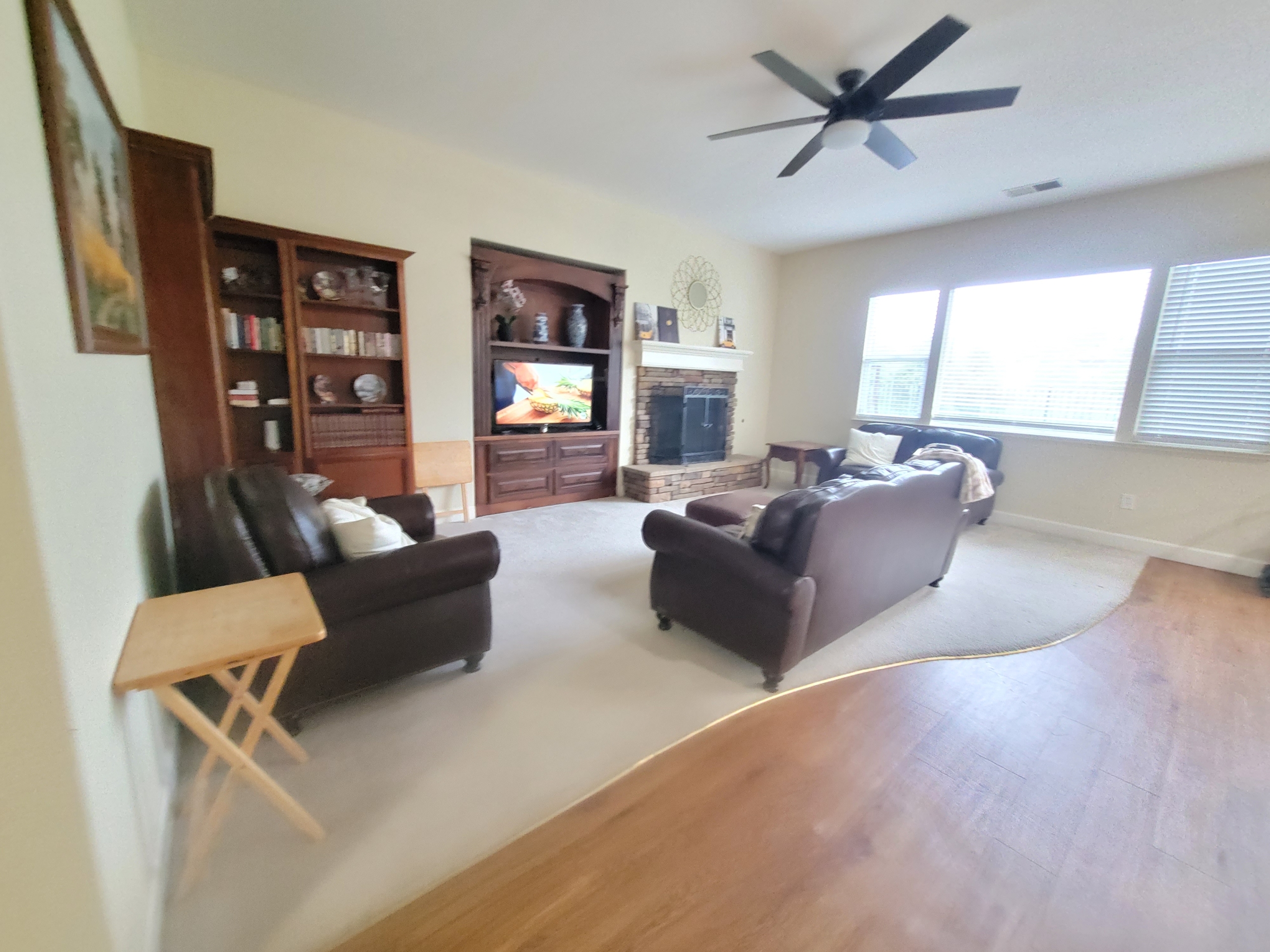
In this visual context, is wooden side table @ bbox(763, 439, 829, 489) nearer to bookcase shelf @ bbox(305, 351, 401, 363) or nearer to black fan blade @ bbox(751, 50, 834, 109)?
black fan blade @ bbox(751, 50, 834, 109)

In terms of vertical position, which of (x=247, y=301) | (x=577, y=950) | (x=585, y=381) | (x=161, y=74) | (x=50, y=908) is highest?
(x=161, y=74)

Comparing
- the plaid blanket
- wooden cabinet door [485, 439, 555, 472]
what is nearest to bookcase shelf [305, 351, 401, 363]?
wooden cabinet door [485, 439, 555, 472]

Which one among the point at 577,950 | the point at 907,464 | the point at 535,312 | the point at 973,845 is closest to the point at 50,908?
the point at 577,950

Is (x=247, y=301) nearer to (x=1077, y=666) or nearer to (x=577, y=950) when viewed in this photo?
(x=577, y=950)

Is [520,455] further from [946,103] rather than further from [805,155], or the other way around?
[946,103]

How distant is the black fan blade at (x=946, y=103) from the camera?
2.16 meters

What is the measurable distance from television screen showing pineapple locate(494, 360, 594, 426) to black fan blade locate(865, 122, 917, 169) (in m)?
2.85

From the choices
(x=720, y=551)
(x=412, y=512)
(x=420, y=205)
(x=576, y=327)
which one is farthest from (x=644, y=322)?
(x=720, y=551)

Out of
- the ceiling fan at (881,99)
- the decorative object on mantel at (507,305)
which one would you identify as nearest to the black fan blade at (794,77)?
the ceiling fan at (881,99)

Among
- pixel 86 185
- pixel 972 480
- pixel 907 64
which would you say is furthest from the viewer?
pixel 972 480

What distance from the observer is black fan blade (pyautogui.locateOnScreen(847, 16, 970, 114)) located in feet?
5.99

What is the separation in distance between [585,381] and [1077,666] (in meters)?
4.03

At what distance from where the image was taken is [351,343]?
3.28 m

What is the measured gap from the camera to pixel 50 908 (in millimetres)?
737
